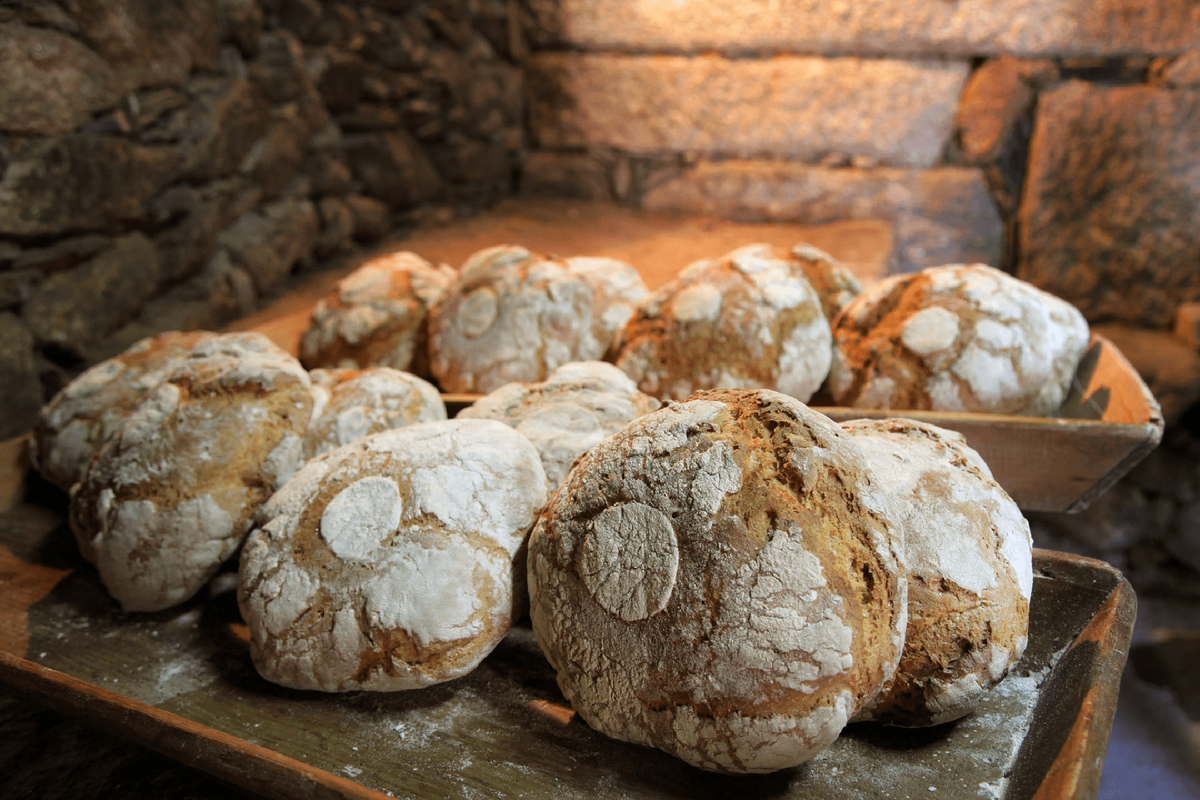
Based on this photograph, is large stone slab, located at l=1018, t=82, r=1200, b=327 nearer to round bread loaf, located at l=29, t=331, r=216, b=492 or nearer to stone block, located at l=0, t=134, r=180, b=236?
round bread loaf, located at l=29, t=331, r=216, b=492

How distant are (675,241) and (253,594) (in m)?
3.06

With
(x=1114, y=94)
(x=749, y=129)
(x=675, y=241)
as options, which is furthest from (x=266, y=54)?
(x=1114, y=94)

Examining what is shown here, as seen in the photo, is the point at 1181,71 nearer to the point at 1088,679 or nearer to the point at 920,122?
the point at 920,122

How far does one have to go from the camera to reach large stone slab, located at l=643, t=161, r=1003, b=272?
3865 millimetres

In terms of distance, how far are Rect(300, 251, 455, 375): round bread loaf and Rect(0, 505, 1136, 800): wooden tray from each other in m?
0.99

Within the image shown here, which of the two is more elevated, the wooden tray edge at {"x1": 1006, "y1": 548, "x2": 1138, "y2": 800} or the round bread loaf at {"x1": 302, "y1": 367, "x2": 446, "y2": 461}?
the round bread loaf at {"x1": 302, "y1": 367, "x2": 446, "y2": 461}

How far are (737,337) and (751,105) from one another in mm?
2698

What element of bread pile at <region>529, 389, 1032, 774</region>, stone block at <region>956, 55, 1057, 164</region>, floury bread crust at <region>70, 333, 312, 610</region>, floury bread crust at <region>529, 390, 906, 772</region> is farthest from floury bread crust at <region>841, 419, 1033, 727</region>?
stone block at <region>956, 55, 1057, 164</region>

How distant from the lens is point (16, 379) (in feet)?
7.69

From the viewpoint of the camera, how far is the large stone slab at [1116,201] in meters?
3.38

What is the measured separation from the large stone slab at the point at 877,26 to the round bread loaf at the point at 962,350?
2.31m

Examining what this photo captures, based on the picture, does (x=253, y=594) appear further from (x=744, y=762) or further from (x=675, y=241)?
(x=675, y=241)

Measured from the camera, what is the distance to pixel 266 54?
3.38 metres

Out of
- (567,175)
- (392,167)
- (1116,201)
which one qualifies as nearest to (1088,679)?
(1116,201)
